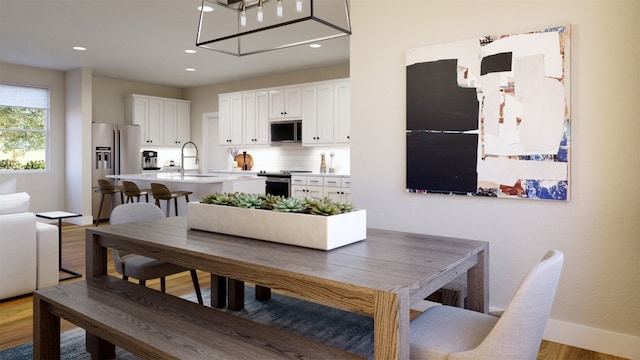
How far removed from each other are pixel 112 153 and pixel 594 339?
24.5 feet

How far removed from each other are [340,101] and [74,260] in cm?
407

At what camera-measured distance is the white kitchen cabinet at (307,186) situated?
259 inches

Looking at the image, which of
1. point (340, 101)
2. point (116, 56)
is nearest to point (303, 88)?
point (340, 101)

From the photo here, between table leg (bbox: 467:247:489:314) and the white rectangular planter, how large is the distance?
55 centimetres

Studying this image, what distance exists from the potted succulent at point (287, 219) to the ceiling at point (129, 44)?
2.65 m

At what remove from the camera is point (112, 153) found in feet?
25.2

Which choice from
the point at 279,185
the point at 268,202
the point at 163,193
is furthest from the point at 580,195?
the point at 279,185

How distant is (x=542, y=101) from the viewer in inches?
106

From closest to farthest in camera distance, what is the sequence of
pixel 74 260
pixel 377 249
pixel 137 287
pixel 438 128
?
pixel 377 249
pixel 137 287
pixel 438 128
pixel 74 260

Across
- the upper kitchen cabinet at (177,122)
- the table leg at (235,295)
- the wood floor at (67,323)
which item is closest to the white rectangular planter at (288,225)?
the table leg at (235,295)

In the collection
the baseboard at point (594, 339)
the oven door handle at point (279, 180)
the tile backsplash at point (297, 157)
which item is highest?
the tile backsplash at point (297, 157)

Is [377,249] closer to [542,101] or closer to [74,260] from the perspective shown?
[542,101]

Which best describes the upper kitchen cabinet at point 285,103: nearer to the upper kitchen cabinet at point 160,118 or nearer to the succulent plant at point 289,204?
the upper kitchen cabinet at point 160,118

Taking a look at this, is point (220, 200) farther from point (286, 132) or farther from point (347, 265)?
point (286, 132)
